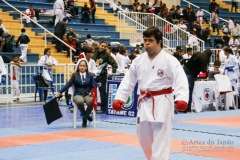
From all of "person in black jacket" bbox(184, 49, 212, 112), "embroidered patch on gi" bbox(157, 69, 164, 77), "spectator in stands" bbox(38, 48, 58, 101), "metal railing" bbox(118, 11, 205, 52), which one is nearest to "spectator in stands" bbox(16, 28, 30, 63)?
"spectator in stands" bbox(38, 48, 58, 101)

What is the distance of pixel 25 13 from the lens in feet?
79.7

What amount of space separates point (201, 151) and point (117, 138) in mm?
2071

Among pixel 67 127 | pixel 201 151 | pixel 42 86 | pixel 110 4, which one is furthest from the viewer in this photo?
pixel 110 4

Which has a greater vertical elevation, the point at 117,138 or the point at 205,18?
the point at 205,18

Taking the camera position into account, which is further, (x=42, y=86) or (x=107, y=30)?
(x=107, y=30)

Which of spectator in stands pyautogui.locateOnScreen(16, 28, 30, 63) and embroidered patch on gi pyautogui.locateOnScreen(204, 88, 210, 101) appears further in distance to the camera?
spectator in stands pyautogui.locateOnScreen(16, 28, 30, 63)

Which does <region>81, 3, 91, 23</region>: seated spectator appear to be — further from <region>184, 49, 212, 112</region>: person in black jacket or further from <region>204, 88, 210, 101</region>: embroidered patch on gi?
<region>184, 49, 212, 112</region>: person in black jacket

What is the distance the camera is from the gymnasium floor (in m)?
8.43

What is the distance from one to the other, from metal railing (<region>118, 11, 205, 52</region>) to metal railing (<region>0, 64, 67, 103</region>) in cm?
845

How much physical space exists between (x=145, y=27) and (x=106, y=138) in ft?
58.8

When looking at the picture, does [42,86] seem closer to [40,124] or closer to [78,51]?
[78,51]

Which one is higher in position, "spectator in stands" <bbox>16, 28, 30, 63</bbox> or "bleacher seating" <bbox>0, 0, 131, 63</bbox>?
"bleacher seating" <bbox>0, 0, 131, 63</bbox>

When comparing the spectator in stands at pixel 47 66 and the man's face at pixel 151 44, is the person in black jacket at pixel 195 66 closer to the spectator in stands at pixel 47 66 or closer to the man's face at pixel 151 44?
the spectator in stands at pixel 47 66

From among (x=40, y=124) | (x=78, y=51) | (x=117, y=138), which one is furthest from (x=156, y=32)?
(x=78, y=51)
